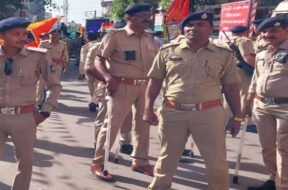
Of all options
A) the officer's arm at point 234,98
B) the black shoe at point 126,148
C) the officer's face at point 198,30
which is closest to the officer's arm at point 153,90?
the officer's face at point 198,30

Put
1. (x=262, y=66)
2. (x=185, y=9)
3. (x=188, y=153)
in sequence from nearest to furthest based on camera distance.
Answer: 1. (x=262, y=66)
2. (x=188, y=153)
3. (x=185, y=9)

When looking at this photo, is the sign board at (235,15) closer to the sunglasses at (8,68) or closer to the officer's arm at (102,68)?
the officer's arm at (102,68)

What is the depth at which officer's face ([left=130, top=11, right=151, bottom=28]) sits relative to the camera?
533cm

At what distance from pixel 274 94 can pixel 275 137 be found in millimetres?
448

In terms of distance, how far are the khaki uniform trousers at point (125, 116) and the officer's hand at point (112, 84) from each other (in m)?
0.10

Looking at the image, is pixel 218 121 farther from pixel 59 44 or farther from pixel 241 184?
pixel 59 44

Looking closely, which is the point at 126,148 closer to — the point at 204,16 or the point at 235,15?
the point at 204,16

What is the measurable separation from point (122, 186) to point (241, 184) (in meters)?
1.32

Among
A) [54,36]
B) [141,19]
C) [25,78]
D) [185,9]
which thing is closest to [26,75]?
[25,78]

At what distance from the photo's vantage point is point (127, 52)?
213 inches

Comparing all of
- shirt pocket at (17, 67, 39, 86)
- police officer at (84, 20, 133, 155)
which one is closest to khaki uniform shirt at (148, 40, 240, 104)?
shirt pocket at (17, 67, 39, 86)

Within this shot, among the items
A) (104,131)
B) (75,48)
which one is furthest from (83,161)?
(75,48)

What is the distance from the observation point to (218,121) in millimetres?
4125

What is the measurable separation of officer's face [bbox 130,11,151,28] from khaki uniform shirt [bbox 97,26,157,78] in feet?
0.36
